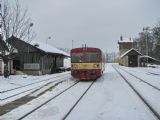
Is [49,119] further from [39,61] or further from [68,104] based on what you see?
[39,61]

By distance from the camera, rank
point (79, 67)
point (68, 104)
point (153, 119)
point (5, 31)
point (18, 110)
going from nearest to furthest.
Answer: point (153, 119)
point (18, 110)
point (68, 104)
point (79, 67)
point (5, 31)

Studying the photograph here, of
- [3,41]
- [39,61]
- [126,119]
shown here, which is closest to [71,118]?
[126,119]

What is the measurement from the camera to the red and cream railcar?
27.0m

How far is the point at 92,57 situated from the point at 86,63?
769 millimetres

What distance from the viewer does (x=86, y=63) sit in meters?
27.1

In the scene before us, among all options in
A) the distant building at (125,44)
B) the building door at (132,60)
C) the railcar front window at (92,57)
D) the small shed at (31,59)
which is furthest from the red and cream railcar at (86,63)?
the distant building at (125,44)

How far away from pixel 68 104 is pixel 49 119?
3.28m

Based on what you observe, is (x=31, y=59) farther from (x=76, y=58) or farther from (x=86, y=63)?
(x=86, y=63)

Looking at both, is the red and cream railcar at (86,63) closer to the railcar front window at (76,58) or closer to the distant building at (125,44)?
the railcar front window at (76,58)

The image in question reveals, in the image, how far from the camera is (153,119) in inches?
389

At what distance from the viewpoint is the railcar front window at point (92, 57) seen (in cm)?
2728

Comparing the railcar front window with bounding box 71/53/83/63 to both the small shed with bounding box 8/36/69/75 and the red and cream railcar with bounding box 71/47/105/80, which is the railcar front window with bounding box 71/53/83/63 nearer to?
the red and cream railcar with bounding box 71/47/105/80

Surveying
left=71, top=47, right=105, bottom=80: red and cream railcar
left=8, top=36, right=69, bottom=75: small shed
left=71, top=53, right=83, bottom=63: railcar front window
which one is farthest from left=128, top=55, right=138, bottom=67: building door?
left=71, top=53, right=83, bottom=63: railcar front window

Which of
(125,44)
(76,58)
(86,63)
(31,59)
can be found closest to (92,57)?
(86,63)
